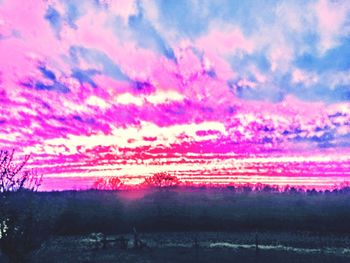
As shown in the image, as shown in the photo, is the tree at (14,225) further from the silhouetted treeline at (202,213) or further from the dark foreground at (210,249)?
the silhouetted treeline at (202,213)

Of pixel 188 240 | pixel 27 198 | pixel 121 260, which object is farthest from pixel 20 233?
pixel 188 240

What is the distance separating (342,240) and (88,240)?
3290cm

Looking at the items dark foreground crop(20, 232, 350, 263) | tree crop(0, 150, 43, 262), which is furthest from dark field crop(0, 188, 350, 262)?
tree crop(0, 150, 43, 262)

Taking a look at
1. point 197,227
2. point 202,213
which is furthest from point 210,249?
point 202,213

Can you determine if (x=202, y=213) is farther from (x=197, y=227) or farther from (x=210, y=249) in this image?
(x=210, y=249)

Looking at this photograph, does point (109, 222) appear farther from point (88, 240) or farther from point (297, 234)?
point (297, 234)

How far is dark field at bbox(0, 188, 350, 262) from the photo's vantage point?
40344 mm

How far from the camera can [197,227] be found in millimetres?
63938

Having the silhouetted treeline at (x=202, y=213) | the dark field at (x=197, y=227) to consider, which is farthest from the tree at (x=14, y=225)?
the silhouetted treeline at (x=202, y=213)

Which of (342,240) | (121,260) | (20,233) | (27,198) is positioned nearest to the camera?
(20,233)

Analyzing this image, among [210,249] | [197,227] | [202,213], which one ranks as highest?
[202,213]

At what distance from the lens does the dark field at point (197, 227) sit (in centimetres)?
4034

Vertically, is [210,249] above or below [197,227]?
below

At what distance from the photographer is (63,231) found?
61.2 m
